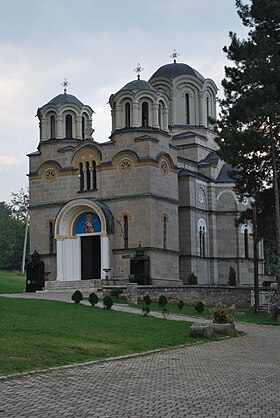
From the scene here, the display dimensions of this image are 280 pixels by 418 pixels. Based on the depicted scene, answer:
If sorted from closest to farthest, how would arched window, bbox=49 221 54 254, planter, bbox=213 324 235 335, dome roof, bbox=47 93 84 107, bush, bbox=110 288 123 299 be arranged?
1. planter, bbox=213 324 235 335
2. bush, bbox=110 288 123 299
3. arched window, bbox=49 221 54 254
4. dome roof, bbox=47 93 84 107

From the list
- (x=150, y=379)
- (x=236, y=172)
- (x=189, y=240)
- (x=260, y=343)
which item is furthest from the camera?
(x=189, y=240)

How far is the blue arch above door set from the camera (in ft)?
122

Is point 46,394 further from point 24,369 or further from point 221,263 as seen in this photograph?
point 221,263

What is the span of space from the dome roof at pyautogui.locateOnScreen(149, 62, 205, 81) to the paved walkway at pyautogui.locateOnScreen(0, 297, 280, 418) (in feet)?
102

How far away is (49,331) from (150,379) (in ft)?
19.1

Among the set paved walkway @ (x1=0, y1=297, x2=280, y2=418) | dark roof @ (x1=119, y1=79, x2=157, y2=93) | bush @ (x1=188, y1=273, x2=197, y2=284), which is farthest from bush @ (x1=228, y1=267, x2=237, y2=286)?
paved walkway @ (x1=0, y1=297, x2=280, y2=418)

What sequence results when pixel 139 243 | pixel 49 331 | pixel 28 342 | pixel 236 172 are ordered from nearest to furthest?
pixel 28 342 < pixel 49 331 < pixel 236 172 < pixel 139 243

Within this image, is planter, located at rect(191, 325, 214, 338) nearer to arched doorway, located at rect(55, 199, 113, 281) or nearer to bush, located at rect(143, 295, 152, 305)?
bush, located at rect(143, 295, 152, 305)

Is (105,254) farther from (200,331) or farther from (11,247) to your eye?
(11,247)

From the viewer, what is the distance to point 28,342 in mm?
14281

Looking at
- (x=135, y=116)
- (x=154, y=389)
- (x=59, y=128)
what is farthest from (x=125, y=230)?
(x=154, y=389)

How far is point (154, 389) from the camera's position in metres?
10.3

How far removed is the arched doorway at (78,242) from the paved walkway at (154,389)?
73.9 feet

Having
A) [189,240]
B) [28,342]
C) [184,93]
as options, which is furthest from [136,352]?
[184,93]
